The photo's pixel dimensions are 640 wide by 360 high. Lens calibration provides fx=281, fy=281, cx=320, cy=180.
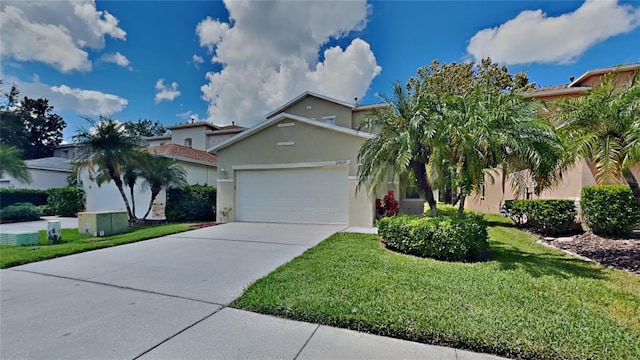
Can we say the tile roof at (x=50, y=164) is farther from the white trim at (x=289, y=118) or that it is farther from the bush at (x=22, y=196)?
the white trim at (x=289, y=118)

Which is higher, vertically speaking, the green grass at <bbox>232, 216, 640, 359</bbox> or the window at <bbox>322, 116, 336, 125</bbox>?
the window at <bbox>322, 116, 336, 125</bbox>

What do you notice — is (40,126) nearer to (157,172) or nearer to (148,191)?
(148,191)

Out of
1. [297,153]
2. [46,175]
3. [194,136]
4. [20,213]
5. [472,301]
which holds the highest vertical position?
[194,136]

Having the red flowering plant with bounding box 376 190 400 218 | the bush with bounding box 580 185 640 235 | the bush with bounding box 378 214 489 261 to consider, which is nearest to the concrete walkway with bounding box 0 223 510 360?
the bush with bounding box 378 214 489 261

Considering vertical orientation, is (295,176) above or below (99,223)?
above

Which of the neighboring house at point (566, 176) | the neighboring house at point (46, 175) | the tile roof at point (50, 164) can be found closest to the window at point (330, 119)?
the neighboring house at point (566, 176)

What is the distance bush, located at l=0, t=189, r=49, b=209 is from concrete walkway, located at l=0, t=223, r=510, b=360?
17174mm

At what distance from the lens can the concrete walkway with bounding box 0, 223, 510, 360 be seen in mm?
2945

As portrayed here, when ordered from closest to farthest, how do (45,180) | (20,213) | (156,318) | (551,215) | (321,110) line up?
(156,318), (551,215), (20,213), (321,110), (45,180)

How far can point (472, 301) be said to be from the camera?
3.88 metres

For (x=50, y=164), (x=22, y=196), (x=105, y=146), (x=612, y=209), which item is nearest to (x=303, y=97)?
(x=105, y=146)

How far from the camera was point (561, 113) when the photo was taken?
21.2 ft

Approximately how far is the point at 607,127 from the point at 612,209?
3.79 metres

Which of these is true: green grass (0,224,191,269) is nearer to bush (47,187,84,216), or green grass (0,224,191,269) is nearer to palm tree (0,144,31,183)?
palm tree (0,144,31,183)
